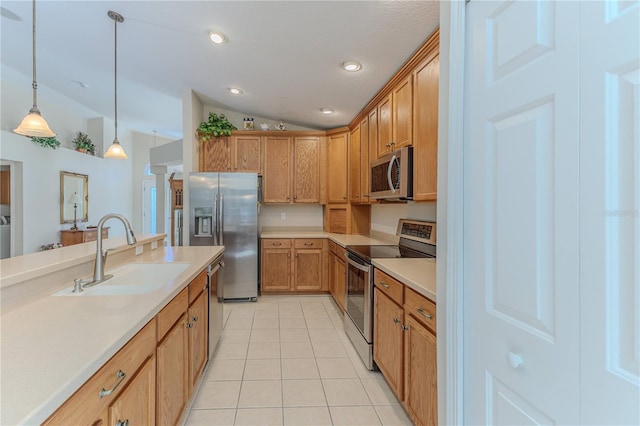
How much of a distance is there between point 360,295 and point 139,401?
70.3 inches

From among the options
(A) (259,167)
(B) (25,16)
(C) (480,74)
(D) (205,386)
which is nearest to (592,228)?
(C) (480,74)

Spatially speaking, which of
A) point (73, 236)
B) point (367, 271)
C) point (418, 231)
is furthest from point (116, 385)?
point (73, 236)

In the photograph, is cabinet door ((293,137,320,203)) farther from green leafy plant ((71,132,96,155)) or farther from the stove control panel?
green leafy plant ((71,132,96,155))

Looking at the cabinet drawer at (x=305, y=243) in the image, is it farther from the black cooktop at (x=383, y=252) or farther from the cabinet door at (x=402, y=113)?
the cabinet door at (x=402, y=113)

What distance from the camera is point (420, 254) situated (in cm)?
247

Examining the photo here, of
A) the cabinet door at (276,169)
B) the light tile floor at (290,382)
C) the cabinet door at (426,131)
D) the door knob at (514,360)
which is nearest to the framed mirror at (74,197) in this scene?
the cabinet door at (276,169)

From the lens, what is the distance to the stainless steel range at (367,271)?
228 centimetres

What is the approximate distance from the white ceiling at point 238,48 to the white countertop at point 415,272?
1.61 meters

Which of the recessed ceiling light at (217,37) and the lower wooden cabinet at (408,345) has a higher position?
the recessed ceiling light at (217,37)

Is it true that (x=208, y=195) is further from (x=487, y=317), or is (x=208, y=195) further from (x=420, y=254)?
(x=487, y=317)

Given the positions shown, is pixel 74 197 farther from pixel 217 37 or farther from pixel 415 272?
pixel 415 272

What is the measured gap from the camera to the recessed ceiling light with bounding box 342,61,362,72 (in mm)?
2606

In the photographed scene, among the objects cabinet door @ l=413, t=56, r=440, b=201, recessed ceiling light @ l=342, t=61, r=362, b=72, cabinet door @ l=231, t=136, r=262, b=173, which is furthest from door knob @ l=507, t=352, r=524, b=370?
cabinet door @ l=231, t=136, r=262, b=173

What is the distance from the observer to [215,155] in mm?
4262
